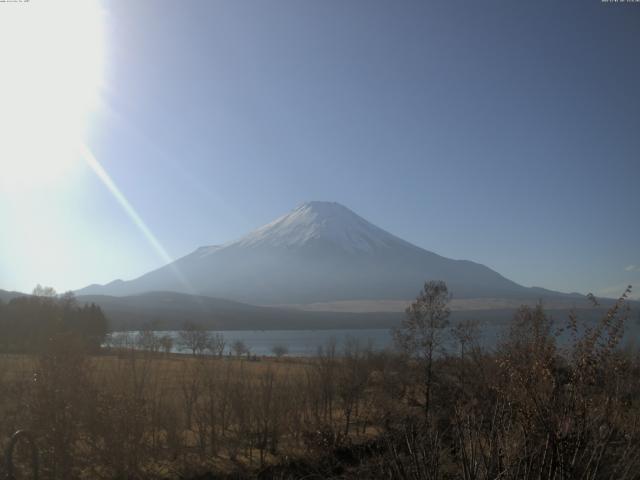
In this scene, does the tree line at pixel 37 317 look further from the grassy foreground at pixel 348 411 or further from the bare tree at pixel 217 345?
the grassy foreground at pixel 348 411

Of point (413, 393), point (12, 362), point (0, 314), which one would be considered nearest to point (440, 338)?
point (413, 393)

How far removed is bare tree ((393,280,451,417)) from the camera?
21.4 meters

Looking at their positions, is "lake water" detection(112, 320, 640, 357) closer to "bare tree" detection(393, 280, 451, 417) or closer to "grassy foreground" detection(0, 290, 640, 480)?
"grassy foreground" detection(0, 290, 640, 480)

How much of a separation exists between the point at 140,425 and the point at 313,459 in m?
5.80

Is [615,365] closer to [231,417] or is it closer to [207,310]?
[231,417]

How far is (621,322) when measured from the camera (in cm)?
469

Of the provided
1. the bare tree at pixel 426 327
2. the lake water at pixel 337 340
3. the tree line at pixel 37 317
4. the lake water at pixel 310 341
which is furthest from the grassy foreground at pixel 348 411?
the tree line at pixel 37 317

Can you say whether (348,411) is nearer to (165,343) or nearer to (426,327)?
(426,327)

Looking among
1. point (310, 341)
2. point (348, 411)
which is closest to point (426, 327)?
point (348, 411)

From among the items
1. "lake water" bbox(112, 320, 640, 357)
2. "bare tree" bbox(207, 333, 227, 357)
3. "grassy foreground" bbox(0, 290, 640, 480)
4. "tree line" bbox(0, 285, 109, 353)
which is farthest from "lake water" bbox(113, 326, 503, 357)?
"tree line" bbox(0, 285, 109, 353)

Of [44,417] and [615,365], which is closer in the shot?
[615,365]

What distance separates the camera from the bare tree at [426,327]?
21.4 m

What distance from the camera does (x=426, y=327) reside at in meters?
21.6

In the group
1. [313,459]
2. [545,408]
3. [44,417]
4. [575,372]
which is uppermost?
[575,372]
